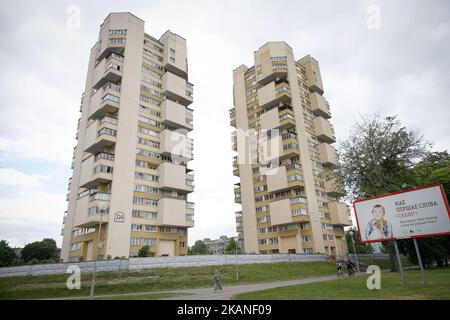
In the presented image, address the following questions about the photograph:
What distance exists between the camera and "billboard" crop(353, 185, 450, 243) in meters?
17.1

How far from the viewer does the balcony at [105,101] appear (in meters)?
53.0

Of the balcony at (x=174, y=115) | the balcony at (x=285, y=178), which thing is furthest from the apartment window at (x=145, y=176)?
the balcony at (x=285, y=178)

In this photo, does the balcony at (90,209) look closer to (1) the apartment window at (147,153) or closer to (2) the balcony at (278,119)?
(1) the apartment window at (147,153)

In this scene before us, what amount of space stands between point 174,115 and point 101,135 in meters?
15.5

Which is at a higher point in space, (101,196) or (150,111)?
(150,111)

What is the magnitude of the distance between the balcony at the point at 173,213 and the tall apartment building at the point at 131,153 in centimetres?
18

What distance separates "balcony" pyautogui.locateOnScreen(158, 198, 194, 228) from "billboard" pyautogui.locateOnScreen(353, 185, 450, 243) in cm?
3714

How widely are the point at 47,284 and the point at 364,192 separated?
120 ft

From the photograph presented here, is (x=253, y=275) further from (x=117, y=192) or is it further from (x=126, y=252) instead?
(x=117, y=192)

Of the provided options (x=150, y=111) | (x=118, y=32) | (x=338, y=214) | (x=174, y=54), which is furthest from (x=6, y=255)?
(x=338, y=214)

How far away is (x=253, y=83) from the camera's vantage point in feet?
255

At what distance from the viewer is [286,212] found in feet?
189

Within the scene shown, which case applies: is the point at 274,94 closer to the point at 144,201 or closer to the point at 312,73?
the point at 312,73

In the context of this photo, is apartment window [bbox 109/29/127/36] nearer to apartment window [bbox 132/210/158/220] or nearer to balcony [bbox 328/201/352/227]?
apartment window [bbox 132/210/158/220]
